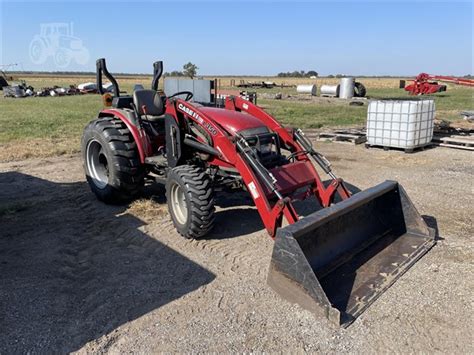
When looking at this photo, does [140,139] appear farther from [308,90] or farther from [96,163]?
[308,90]

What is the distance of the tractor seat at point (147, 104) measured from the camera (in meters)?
5.33

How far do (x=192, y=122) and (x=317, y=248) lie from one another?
2.11 meters

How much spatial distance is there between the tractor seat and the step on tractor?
0.01 metres

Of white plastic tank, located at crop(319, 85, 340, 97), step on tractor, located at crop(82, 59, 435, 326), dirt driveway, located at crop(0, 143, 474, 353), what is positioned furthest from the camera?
white plastic tank, located at crop(319, 85, 340, 97)

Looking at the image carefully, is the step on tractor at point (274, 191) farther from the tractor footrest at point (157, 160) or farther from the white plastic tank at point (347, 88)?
the white plastic tank at point (347, 88)

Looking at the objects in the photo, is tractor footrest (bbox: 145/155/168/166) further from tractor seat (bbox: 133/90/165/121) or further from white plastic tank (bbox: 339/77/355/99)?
white plastic tank (bbox: 339/77/355/99)

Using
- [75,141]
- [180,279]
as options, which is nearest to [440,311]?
[180,279]

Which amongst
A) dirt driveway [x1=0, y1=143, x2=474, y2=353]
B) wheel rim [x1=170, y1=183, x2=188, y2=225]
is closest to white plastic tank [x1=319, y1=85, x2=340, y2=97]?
dirt driveway [x1=0, y1=143, x2=474, y2=353]

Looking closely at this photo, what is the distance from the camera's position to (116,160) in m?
5.35

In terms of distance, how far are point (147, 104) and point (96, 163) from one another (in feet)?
4.57

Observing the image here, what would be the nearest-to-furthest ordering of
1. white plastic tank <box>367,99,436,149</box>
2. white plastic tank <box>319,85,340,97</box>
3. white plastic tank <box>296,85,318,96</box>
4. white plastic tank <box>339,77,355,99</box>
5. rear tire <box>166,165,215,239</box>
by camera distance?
1. rear tire <box>166,165,215,239</box>
2. white plastic tank <box>367,99,436,149</box>
3. white plastic tank <box>339,77,355,99</box>
4. white plastic tank <box>319,85,340,97</box>
5. white plastic tank <box>296,85,318,96</box>

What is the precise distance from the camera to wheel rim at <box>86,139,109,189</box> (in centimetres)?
603

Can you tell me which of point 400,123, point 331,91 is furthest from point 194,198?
point 331,91

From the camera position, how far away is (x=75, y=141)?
35.3 ft
